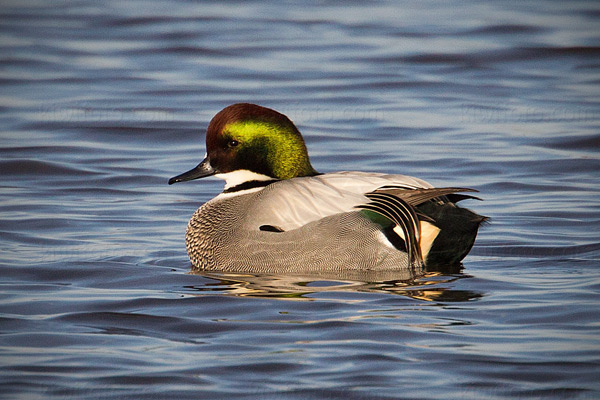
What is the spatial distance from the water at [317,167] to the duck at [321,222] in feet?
0.58

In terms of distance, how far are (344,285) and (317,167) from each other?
408cm

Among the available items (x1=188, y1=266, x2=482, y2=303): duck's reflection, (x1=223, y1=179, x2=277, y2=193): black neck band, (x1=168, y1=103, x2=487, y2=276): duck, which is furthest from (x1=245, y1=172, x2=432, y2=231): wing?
(x1=188, y1=266, x2=482, y2=303): duck's reflection

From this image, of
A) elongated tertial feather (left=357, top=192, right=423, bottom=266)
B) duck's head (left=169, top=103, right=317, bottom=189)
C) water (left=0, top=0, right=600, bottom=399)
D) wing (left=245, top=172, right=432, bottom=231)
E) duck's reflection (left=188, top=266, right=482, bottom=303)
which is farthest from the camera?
duck's head (left=169, top=103, right=317, bottom=189)

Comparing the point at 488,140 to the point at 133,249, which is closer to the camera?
the point at 133,249

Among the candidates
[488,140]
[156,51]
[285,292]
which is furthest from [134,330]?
[156,51]

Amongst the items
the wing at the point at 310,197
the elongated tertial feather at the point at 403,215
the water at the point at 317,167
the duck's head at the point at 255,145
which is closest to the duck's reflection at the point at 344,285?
the water at the point at 317,167

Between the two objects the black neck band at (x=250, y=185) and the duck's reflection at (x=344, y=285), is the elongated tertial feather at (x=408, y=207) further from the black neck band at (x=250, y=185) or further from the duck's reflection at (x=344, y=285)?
the black neck band at (x=250, y=185)

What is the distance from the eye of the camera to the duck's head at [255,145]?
7.57 meters

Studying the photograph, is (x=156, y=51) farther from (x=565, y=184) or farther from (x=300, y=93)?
(x=565, y=184)

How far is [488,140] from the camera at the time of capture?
11.8 m

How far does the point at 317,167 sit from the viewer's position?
10.9m

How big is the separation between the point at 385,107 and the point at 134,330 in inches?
301

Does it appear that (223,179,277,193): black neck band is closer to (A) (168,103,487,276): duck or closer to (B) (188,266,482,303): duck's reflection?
(A) (168,103,487,276): duck

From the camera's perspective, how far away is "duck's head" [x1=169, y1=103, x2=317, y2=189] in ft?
24.8
